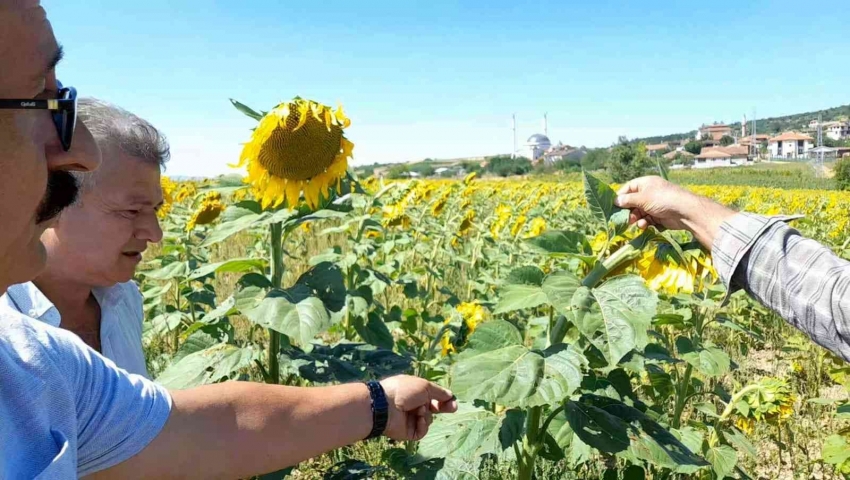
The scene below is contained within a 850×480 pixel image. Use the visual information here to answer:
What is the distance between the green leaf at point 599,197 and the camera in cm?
135

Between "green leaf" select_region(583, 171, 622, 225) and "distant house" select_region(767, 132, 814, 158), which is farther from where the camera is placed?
"distant house" select_region(767, 132, 814, 158)

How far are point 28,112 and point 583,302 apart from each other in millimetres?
957

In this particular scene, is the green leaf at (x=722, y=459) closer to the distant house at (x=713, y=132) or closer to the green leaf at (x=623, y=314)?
the green leaf at (x=623, y=314)

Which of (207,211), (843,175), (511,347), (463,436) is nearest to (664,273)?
(511,347)

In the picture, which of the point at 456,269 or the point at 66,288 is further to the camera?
the point at 456,269

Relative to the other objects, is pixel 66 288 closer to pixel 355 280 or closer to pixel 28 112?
pixel 28 112

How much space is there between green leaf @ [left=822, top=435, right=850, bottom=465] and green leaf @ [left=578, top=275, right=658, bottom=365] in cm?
158

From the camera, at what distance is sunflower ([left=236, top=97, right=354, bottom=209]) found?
1919 mm

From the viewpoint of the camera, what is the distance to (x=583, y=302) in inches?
49.3

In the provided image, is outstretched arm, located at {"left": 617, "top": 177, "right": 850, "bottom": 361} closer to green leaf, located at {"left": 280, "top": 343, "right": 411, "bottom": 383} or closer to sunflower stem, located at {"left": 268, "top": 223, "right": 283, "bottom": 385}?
green leaf, located at {"left": 280, "top": 343, "right": 411, "bottom": 383}

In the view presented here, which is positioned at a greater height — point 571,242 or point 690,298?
point 571,242

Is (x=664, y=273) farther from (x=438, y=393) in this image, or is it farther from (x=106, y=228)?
(x=106, y=228)

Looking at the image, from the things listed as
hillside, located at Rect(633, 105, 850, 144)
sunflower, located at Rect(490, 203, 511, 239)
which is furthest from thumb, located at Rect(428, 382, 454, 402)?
hillside, located at Rect(633, 105, 850, 144)

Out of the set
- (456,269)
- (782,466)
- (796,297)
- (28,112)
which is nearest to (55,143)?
(28,112)
